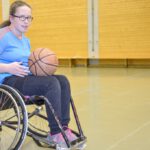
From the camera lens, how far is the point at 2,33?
2.48m

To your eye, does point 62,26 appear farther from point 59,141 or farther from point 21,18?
point 59,141

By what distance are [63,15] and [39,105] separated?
6830mm

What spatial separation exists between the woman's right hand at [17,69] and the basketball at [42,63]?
7 centimetres

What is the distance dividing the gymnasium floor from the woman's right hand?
587 mm

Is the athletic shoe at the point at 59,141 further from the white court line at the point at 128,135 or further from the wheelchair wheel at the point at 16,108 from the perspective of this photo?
the white court line at the point at 128,135

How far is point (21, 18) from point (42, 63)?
36 centimetres

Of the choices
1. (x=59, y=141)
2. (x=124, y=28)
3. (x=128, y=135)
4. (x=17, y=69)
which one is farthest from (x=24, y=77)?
(x=124, y=28)

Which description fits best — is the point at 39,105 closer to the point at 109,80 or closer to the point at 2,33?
the point at 2,33

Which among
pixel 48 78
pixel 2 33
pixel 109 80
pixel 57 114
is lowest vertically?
pixel 109 80

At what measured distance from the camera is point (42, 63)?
A: 241cm

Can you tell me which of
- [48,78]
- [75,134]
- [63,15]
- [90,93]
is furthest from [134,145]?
[63,15]

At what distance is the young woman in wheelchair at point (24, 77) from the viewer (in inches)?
89.8

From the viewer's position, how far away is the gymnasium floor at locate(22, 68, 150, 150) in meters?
2.70

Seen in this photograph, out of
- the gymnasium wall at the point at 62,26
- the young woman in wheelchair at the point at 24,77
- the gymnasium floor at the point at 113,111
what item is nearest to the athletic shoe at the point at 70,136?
the young woman in wheelchair at the point at 24,77
